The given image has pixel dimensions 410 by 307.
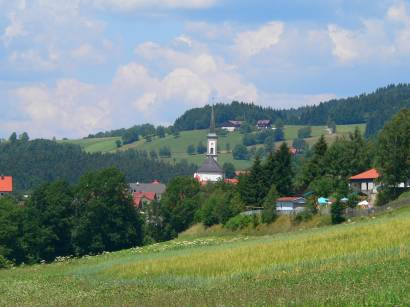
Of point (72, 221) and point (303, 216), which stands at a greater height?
point (303, 216)

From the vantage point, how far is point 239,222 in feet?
327

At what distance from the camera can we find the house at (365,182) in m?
110

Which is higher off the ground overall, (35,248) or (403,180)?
(403,180)

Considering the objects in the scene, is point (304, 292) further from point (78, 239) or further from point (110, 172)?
point (110, 172)

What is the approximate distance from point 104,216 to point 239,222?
77.1 feet

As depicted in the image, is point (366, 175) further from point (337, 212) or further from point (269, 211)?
point (337, 212)

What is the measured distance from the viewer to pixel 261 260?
46.9 meters

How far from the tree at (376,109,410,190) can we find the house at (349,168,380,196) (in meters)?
10.5

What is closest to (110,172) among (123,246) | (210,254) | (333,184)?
(123,246)

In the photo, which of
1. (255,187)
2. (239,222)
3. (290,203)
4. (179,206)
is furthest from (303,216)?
(179,206)

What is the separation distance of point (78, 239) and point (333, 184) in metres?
29.3

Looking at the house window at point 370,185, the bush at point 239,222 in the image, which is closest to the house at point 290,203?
the bush at point 239,222

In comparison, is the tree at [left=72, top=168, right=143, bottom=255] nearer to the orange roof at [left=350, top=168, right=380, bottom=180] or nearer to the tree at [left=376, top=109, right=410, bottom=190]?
the orange roof at [left=350, top=168, right=380, bottom=180]

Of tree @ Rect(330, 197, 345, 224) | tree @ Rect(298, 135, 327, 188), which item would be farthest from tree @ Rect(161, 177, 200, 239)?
tree @ Rect(330, 197, 345, 224)
